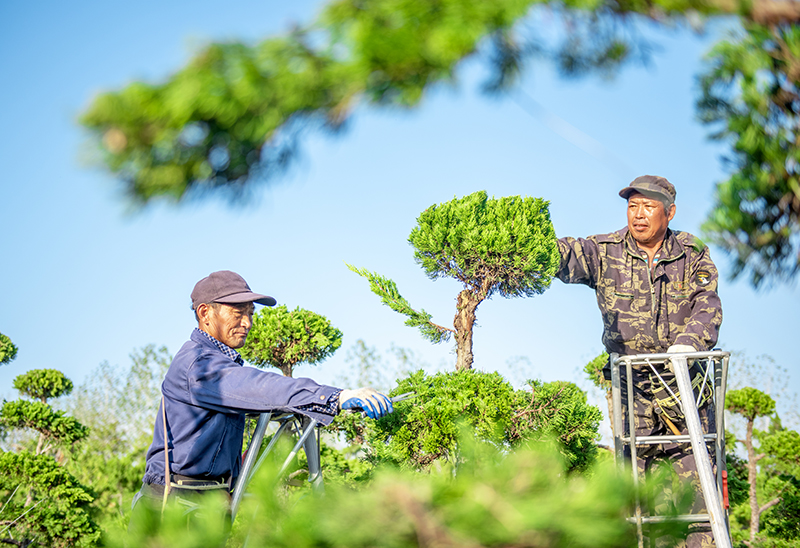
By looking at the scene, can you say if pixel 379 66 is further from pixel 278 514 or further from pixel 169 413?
pixel 169 413

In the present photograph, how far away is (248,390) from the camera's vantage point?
8.31 ft

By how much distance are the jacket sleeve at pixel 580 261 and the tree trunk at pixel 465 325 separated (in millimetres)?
1191

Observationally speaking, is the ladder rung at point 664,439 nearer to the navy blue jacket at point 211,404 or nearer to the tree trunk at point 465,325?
the navy blue jacket at point 211,404

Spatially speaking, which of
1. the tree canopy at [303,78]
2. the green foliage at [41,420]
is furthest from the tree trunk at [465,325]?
the green foliage at [41,420]

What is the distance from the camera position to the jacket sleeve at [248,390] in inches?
98.7

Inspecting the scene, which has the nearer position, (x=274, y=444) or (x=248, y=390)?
(x=248, y=390)

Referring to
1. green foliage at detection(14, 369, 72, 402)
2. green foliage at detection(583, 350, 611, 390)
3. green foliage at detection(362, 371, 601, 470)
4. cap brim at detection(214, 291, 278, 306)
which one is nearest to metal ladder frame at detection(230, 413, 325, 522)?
cap brim at detection(214, 291, 278, 306)

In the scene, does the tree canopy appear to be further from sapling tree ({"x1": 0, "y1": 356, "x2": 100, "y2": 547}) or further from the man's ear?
sapling tree ({"x1": 0, "y1": 356, "x2": 100, "y2": 547})

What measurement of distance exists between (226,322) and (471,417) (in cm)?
172

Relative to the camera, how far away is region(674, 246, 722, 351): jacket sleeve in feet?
10.1

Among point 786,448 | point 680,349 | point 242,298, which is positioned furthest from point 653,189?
point 786,448

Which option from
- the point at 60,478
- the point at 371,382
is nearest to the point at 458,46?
the point at 60,478

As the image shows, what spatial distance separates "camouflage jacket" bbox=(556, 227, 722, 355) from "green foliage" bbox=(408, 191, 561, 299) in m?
0.80

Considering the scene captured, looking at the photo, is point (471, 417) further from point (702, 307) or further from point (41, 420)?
point (41, 420)
